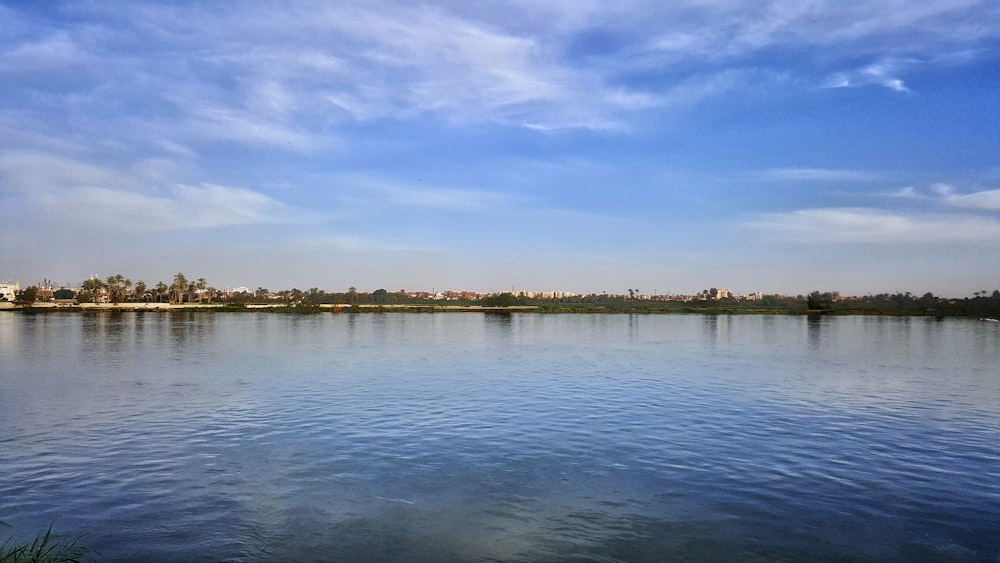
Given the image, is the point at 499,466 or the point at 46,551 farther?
the point at 499,466

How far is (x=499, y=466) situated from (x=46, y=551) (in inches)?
414

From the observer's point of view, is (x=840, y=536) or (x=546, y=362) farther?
(x=546, y=362)

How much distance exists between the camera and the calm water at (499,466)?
1285cm

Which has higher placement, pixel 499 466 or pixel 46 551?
pixel 46 551

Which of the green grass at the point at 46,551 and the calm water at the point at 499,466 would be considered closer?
the green grass at the point at 46,551

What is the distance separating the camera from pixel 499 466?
1844 centimetres

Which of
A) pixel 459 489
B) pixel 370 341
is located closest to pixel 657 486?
pixel 459 489

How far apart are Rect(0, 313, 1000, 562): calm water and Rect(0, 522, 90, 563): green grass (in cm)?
36

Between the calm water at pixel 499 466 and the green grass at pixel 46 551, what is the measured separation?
364 mm

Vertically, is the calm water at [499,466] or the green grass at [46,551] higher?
the green grass at [46,551]

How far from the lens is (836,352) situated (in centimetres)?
6325

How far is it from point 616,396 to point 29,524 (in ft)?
80.8

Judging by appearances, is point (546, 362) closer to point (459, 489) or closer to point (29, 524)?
point (459, 489)

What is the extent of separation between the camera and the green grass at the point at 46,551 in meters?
10.5
